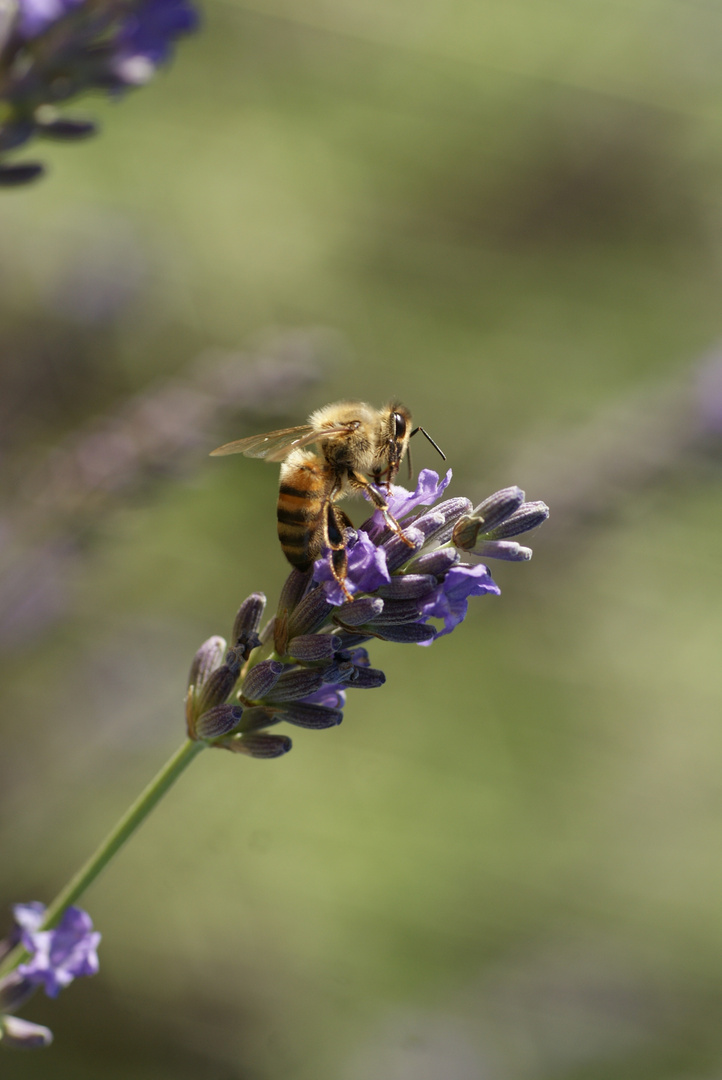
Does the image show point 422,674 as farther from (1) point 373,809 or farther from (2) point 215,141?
(2) point 215,141

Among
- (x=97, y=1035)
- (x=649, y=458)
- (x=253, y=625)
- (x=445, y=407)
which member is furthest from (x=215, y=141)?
(x=253, y=625)

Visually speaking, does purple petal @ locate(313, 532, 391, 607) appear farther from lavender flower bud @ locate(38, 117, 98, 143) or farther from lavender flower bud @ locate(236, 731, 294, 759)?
lavender flower bud @ locate(38, 117, 98, 143)

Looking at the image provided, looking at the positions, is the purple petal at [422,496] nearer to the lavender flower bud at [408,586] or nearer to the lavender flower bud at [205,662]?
the lavender flower bud at [408,586]

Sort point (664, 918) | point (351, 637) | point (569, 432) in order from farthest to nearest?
1. point (664, 918)
2. point (569, 432)
3. point (351, 637)

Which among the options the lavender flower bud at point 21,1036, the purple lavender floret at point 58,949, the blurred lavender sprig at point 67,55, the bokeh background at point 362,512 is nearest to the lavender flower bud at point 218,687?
the purple lavender floret at point 58,949

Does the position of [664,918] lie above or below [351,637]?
above

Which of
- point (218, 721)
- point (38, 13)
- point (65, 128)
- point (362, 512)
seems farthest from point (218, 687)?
point (362, 512)

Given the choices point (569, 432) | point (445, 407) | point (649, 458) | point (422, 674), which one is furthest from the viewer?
point (445, 407)

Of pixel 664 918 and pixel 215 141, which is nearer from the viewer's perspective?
pixel 664 918
